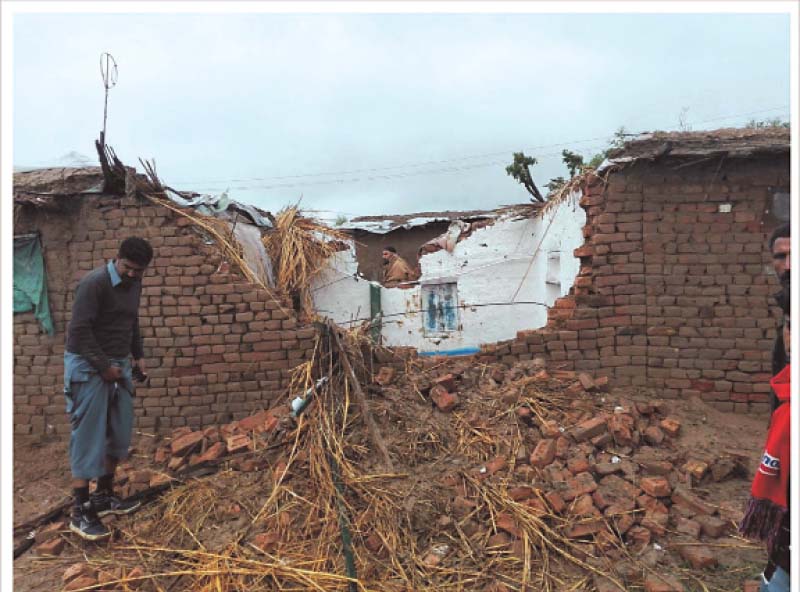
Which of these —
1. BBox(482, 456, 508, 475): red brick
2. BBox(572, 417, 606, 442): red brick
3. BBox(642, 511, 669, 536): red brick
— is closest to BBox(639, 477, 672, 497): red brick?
BBox(642, 511, 669, 536): red brick

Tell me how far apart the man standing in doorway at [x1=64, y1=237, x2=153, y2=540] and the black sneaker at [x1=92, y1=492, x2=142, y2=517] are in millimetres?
71

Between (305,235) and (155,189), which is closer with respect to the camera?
(155,189)

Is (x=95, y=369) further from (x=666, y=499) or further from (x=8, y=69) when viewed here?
(x=666, y=499)

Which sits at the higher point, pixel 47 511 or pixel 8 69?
pixel 8 69

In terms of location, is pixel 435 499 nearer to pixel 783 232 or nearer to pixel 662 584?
pixel 662 584

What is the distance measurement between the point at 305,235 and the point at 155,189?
3.49 meters

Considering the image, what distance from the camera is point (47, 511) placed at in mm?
4246

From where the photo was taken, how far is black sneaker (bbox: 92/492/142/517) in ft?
12.7

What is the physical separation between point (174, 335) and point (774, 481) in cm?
468

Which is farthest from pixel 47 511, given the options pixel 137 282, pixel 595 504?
pixel 595 504

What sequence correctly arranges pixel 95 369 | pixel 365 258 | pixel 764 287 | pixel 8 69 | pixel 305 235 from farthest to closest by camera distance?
pixel 365 258 → pixel 305 235 → pixel 764 287 → pixel 95 369 → pixel 8 69

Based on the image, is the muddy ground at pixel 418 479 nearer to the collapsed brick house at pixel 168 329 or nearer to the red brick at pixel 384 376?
the red brick at pixel 384 376

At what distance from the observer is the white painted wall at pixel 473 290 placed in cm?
992

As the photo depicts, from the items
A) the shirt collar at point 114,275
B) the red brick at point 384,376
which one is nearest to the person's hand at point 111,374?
the shirt collar at point 114,275
